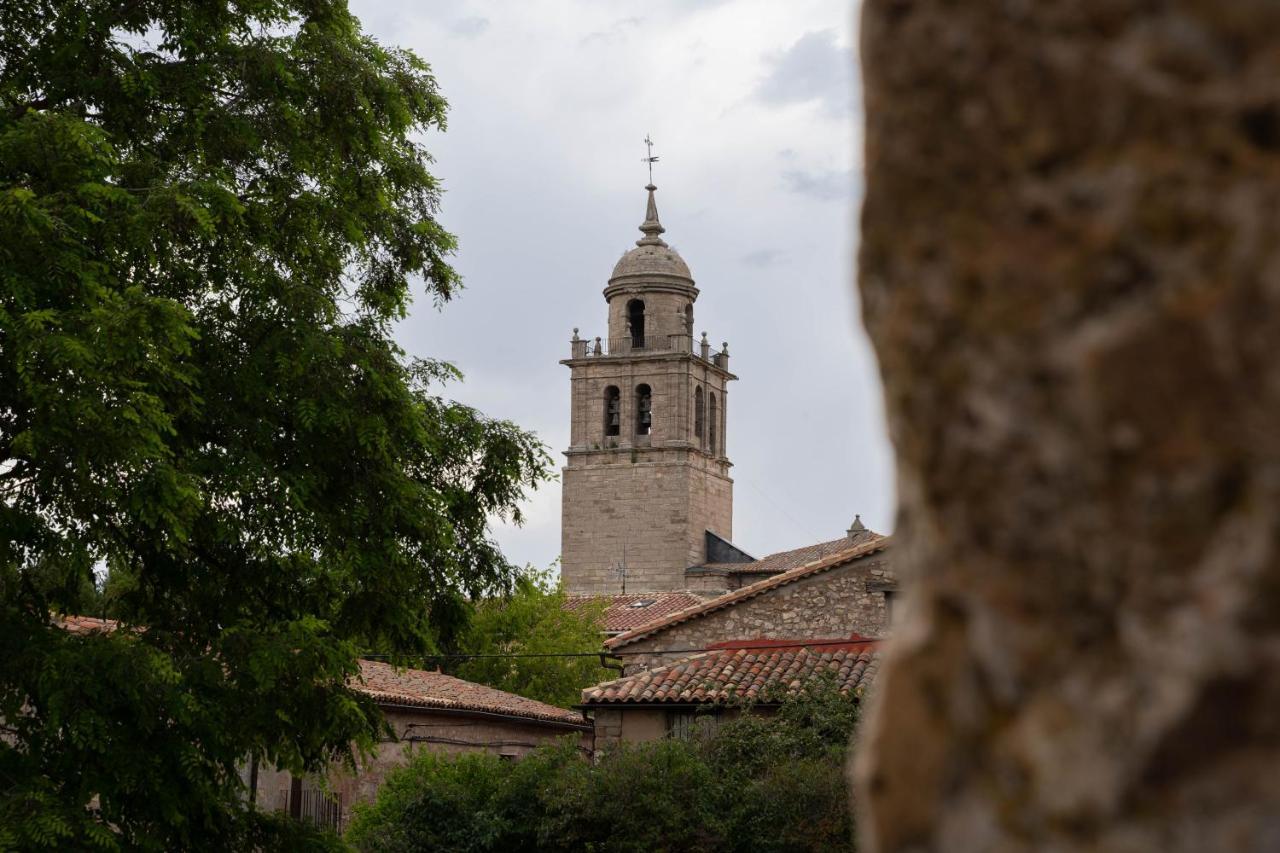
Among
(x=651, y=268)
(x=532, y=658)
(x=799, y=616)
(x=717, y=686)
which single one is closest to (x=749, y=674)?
(x=717, y=686)

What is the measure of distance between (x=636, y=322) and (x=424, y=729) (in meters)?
54.1

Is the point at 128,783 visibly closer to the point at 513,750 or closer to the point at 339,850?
the point at 339,850

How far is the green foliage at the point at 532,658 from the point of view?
47656 millimetres

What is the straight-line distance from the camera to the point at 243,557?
12625mm

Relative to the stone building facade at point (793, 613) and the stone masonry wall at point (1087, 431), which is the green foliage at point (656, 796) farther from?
the stone masonry wall at point (1087, 431)

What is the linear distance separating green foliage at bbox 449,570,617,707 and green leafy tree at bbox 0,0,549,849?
103 ft

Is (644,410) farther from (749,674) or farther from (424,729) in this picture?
(749,674)

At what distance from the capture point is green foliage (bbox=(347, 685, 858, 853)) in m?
17.1

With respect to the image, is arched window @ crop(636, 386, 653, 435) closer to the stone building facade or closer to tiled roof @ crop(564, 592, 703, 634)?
tiled roof @ crop(564, 592, 703, 634)

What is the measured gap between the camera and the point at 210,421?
12.4m

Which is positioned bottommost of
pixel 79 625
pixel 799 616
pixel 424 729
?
pixel 424 729

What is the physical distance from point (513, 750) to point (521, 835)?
41.4ft

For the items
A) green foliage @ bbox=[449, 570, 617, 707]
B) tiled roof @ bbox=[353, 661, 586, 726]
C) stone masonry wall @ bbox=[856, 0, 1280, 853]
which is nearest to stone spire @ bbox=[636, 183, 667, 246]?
green foliage @ bbox=[449, 570, 617, 707]

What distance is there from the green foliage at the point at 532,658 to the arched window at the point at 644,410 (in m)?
29.1
